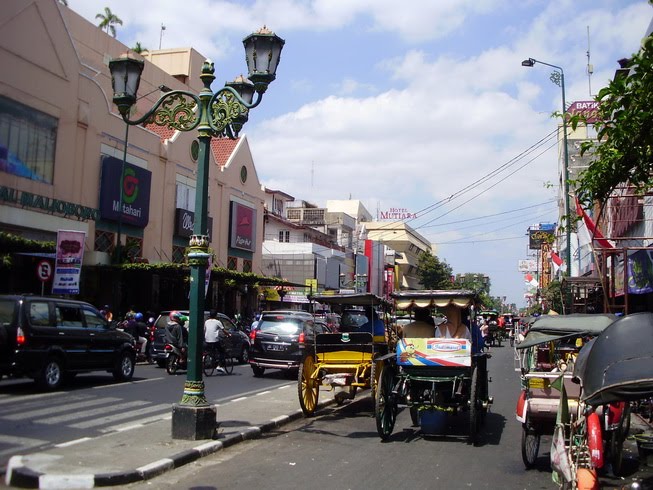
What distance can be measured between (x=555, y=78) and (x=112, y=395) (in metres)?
22.4

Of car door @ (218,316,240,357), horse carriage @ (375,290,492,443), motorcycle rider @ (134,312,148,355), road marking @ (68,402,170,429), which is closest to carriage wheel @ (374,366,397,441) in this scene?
horse carriage @ (375,290,492,443)

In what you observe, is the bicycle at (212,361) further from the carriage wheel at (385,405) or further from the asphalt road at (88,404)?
the carriage wheel at (385,405)

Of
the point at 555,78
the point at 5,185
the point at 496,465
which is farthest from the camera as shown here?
the point at 555,78

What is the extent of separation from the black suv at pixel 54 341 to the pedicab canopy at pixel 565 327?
31.9 ft

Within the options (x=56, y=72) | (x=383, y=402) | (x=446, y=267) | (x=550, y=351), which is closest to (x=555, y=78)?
(x=550, y=351)

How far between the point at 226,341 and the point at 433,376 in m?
12.0

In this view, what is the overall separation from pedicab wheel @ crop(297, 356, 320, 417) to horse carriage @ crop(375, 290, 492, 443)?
1.84 m

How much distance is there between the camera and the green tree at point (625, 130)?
721 cm

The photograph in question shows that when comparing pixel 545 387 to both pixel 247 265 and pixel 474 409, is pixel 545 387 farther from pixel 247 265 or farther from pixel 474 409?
pixel 247 265

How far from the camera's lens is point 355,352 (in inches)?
503

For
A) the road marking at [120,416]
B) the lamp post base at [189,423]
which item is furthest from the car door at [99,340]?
the lamp post base at [189,423]

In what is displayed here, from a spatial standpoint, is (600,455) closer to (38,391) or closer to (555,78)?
(38,391)

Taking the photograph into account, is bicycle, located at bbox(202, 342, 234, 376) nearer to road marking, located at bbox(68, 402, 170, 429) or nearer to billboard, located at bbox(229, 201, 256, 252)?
road marking, located at bbox(68, 402, 170, 429)

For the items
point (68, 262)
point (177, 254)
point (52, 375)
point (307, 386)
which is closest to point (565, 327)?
point (307, 386)
